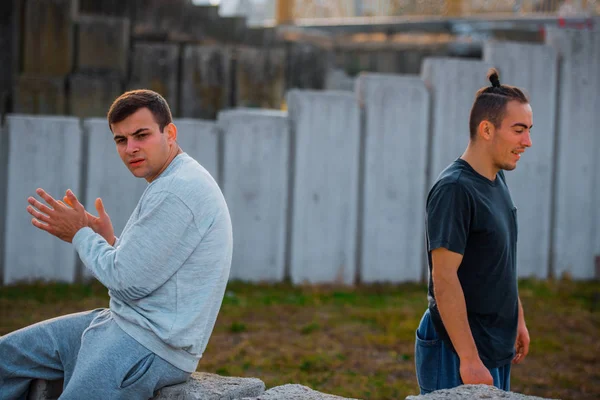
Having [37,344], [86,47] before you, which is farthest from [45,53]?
[37,344]

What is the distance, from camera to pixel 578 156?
30.8 feet

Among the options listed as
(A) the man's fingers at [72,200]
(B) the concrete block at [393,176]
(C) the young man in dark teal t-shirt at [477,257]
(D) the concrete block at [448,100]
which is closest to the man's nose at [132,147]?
(A) the man's fingers at [72,200]

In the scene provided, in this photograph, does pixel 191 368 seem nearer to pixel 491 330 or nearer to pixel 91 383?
pixel 91 383

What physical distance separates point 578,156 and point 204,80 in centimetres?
444

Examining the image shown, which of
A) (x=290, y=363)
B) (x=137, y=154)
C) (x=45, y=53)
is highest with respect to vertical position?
(x=45, y=53)

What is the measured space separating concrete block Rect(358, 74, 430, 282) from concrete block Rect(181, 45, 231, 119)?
7.65ft

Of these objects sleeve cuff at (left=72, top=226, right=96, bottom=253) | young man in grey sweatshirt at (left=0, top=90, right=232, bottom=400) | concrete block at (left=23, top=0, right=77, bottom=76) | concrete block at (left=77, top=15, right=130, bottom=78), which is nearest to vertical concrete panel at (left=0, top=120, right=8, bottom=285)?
concrete block at (left=23, top=0, right=77, bottom=76)

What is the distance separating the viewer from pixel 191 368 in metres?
3.77

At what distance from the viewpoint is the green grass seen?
6.25 m

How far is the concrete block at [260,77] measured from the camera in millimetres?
10805

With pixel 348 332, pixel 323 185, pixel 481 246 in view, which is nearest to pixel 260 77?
pixel 323 185

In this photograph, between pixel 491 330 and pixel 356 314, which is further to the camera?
pixel 356 314

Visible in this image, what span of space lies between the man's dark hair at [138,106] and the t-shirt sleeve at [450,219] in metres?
1.26

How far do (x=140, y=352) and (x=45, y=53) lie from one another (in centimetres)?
699
